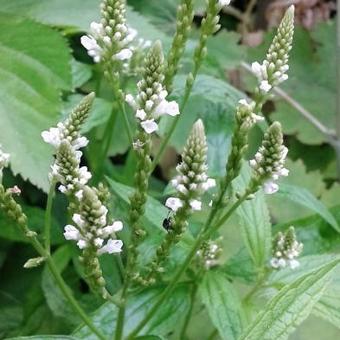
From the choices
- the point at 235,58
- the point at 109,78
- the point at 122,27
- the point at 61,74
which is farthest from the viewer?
the point at 235,58

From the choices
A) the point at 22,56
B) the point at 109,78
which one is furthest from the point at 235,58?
the point at 109,78

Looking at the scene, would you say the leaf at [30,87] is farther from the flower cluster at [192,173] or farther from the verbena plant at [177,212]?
the flower cluster at [192,173]

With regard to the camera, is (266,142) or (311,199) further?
(311,199)

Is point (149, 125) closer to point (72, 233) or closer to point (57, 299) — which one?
point (72, 233)

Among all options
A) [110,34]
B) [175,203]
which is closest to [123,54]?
[110,34]

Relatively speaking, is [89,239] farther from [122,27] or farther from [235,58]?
[235,58]

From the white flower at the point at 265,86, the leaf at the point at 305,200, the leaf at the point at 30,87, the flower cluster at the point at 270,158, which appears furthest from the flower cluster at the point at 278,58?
the leaf at the point at 30,87
